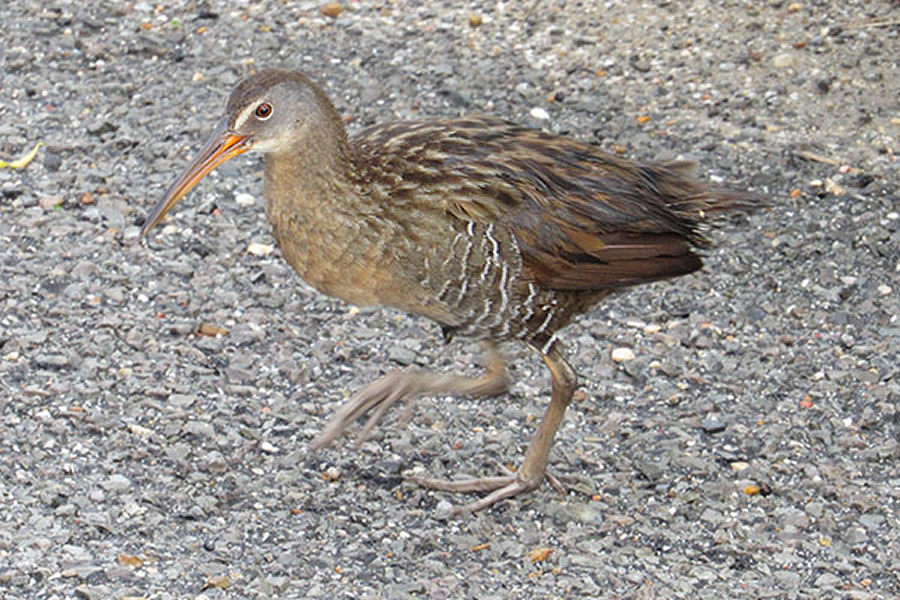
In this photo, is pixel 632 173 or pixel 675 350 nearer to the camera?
pixel 632 173

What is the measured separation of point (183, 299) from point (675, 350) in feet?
7.30

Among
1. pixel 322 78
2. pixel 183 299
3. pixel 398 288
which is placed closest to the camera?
pixel 398 288

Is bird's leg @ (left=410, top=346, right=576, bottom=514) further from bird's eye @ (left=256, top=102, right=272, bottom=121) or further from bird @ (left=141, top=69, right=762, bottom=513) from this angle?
bird's eye @ (left=256, top=102, right=272, bottom=121)

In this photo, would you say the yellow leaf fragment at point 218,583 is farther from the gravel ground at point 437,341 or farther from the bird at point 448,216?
the bird at point 448,216

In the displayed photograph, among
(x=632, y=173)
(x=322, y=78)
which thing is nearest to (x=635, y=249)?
(x=632, y=173)

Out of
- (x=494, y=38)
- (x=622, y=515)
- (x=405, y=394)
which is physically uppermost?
(x=494, y=38)

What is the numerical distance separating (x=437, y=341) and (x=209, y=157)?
171 cm

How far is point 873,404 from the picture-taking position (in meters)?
6.45

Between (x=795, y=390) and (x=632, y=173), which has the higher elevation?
(x=632, y=173)

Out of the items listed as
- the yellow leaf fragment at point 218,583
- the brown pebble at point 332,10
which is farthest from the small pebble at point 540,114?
the yellow leaf fragment at point 218,583

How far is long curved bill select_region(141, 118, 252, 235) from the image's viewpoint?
5.52 m

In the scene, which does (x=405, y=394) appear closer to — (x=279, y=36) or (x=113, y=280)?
(x=113, y=280)

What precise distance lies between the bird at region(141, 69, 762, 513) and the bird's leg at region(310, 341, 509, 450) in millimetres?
29

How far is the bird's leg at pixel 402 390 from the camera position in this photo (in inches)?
231
